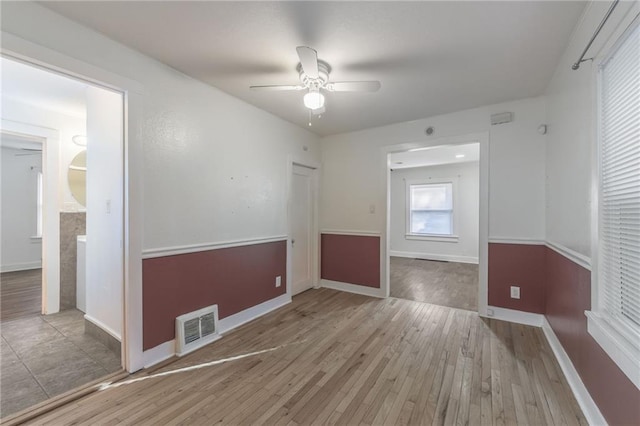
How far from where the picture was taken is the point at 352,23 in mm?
1734

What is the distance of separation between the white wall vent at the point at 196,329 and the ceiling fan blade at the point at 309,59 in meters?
2.34

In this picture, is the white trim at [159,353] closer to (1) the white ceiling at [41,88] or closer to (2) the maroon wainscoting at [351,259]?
(1) the white ceiling at [41,88]

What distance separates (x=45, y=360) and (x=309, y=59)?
3238 millimetres

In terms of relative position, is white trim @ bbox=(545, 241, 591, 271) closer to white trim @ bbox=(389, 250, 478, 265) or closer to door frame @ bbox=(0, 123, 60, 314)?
white trim @ bbox=(389, 250, 478, 265)

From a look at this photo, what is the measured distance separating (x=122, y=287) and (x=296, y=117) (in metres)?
2.72

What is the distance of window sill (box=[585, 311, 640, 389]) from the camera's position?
1.13 meters

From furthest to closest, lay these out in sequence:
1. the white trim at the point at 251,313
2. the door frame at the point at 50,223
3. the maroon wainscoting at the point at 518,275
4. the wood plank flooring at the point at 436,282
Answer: the wood plank flooring at the point at 436,282
the door frame at the point at 50,223
the maroon wainscoting at the point at 518,275
the white trim at the point at 251,313

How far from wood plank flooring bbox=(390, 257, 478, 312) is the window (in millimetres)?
909

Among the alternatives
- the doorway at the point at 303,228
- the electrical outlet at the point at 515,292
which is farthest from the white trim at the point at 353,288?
the electrical outlet at the point at 515,292

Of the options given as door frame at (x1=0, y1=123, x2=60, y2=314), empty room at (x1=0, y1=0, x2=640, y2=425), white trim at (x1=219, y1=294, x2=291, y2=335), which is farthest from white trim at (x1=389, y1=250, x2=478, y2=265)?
door frame at (x1=0, y1=123, x2=60, y2=314)

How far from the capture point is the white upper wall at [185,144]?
176 cm

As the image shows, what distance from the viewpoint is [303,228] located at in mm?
4180

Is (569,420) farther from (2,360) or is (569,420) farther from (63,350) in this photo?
(2,360)

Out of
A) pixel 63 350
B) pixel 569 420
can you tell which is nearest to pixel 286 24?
pixel 569 420
